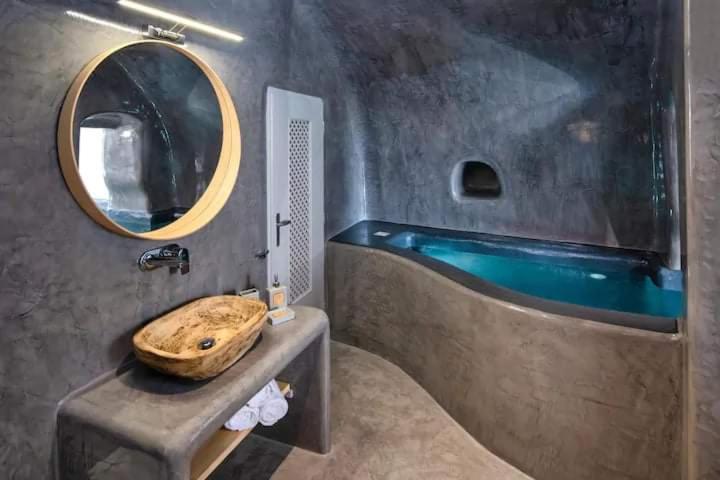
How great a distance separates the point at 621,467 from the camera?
168 cm

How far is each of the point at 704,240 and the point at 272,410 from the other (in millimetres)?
1550

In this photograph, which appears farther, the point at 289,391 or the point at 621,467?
the point at 289,391

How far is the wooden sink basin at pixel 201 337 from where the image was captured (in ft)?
4.35

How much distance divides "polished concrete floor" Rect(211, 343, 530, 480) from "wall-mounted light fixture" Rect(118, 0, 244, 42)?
189cm

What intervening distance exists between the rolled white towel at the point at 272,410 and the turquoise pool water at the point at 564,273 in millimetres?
1519

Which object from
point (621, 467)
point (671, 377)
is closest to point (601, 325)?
point (671, 377)

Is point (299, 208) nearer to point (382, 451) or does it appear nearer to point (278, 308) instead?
point (278, 308)

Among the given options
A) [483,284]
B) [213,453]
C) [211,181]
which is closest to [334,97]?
[211,181]

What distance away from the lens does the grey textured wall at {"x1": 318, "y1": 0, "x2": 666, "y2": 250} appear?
8.13ft

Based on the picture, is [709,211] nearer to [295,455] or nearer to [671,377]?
[671,377]

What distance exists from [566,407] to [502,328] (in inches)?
15.6

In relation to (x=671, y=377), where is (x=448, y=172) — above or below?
above

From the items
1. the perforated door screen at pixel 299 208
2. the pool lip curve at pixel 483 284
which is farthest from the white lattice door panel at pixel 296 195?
the pool lip curve at pixel 483 284

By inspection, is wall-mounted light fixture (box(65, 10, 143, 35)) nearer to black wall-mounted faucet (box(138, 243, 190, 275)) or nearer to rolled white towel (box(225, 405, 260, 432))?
black wall-mounted faucet (box(138, 243, 190, 275))
